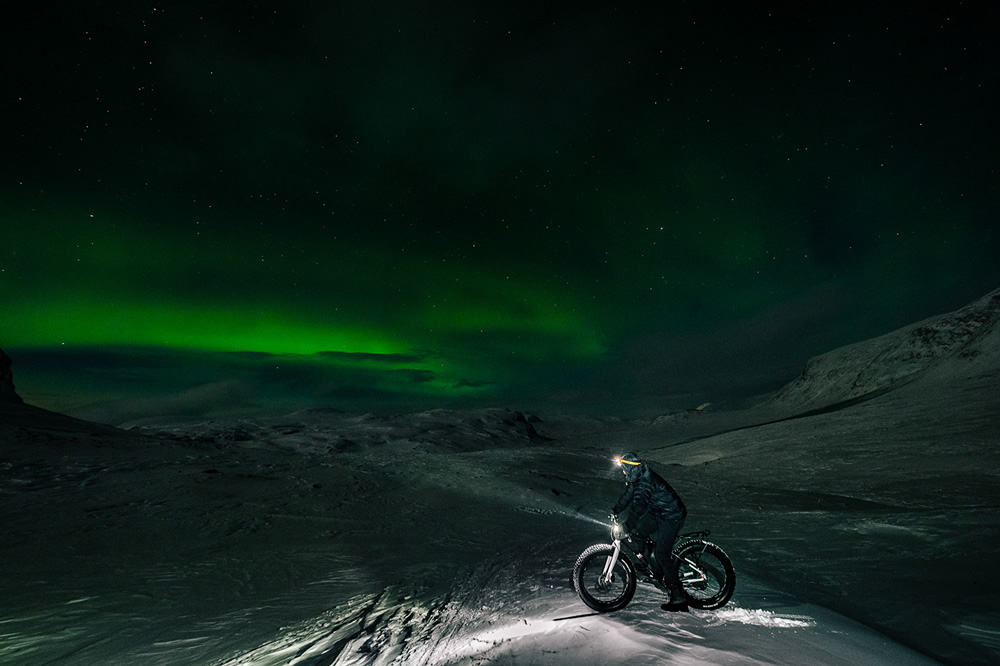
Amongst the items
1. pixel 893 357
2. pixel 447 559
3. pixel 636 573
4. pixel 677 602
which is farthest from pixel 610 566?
pixel 893 357

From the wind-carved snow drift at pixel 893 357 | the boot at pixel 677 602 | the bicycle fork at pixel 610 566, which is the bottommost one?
the boot at pixel 677 602

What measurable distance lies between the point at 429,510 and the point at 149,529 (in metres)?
8.89

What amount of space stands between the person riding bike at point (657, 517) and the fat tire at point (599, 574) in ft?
1.23

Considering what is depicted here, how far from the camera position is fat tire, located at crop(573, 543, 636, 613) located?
600 centimetres

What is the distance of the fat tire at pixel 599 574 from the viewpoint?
600 centimetres

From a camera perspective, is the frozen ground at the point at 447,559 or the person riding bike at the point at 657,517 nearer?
the frozen ground at the point at 447,559

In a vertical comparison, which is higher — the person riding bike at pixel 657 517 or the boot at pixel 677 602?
the person riding bike at pixel 657 517

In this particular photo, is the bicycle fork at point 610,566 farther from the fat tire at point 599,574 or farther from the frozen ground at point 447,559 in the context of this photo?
the frozen ground at point 447,559

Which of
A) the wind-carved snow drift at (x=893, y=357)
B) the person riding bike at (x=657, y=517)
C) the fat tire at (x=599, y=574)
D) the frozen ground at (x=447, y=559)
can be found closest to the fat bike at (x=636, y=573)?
the fat tire at (x=599, y=574)

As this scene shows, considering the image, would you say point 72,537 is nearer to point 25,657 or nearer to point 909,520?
point 25,657

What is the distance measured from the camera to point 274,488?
63.3 feet

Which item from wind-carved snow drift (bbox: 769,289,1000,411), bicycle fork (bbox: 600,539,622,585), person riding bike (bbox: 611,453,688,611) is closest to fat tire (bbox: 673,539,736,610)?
person riding bike (bbox: 611,453,688,611)

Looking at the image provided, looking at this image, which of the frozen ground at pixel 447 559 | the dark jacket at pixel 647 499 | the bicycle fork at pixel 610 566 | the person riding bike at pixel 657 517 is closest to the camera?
the frozen ground at pixel 447 559

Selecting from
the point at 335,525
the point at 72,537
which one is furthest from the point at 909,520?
the point at 72,537
